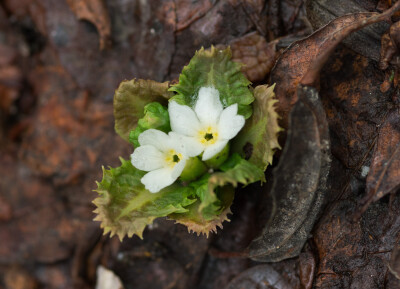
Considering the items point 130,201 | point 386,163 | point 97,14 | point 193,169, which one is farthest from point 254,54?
point 97,14

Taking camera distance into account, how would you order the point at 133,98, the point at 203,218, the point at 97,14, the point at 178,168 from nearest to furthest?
the point at 178,168 < the point at 203,218 < the point at 133,98 < the point at 97,14

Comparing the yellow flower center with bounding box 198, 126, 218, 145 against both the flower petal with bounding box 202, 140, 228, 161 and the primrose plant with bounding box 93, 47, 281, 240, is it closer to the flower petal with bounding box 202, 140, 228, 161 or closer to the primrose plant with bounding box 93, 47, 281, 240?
the primrose plant with bounding box 93, 47, 281, 240

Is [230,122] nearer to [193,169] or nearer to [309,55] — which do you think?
[193,169]

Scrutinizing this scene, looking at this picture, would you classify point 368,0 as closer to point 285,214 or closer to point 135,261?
point 285,214

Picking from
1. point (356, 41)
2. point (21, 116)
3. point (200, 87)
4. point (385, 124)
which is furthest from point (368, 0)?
point (21, 116)

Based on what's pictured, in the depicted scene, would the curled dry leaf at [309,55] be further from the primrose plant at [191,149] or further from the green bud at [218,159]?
the green bud at [218,159]

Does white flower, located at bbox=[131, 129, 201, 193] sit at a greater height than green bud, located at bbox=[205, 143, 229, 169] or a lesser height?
greater

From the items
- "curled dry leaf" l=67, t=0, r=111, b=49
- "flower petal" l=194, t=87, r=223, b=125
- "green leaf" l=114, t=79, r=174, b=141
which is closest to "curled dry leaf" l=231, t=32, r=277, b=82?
"flower petal" l=194, t=87, r=223, b=125
